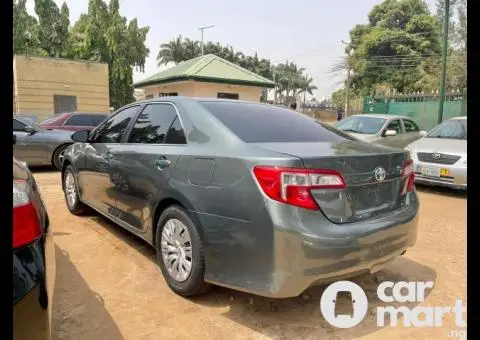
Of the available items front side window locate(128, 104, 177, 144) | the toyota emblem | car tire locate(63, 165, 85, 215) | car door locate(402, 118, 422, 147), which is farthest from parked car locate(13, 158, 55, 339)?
car door locate(402, 118, 422, 147)

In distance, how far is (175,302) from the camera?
9.82 ft

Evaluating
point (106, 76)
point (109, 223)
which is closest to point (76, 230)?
point (109, 223)

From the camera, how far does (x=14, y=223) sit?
5.51ft

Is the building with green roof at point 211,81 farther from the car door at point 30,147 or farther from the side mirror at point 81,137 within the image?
the side mirror at point 81,137

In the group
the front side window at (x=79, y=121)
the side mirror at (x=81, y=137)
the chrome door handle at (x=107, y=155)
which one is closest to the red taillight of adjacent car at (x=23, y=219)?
the chrome door handle at (x=107, y=155)

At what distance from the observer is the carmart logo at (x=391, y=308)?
2.86m

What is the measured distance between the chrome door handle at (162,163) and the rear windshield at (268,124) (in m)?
0.55

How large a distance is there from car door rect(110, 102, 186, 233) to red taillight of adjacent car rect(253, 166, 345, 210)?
0.95m

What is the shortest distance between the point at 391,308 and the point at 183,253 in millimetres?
1666

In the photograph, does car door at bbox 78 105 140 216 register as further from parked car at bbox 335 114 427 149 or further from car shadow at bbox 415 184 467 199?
car shadow at bbox 415 184 467 199

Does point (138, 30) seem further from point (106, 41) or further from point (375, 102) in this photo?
point (375, 102)

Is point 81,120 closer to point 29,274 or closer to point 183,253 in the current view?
point 183,253

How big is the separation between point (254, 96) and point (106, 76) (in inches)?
344

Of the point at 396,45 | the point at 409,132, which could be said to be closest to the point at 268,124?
the point at 409,132
